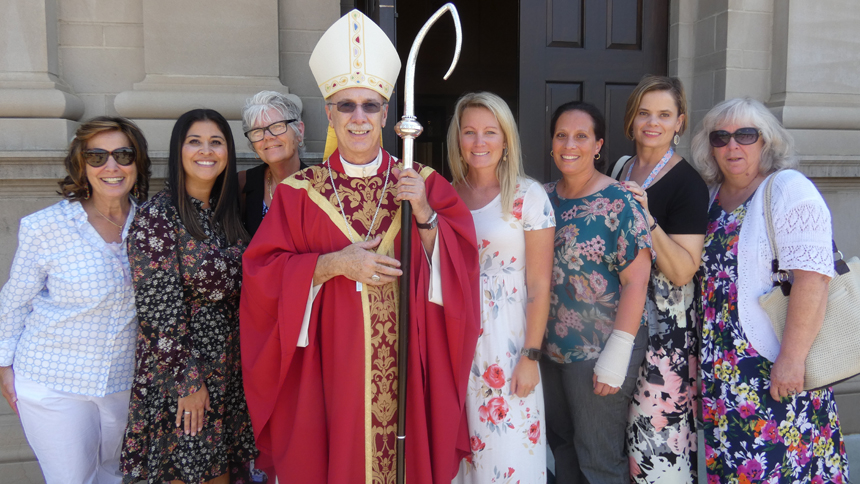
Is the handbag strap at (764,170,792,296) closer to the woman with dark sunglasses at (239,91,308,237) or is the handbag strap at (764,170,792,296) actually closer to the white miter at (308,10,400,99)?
the white miter at (308,10,400,99)

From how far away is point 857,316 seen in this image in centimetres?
234

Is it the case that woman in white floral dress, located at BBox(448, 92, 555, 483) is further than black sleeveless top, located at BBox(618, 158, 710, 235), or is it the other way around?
black sleeveless top, located at BBox(618, 158, 710, 235)

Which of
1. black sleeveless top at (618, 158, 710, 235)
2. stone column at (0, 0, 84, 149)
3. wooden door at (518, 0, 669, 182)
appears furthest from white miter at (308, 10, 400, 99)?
wooden door at (518, 0, 669, 182)

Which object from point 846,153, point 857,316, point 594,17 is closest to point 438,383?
point 857,316

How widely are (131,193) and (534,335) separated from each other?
1797mm

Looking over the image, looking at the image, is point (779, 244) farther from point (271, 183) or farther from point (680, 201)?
point (271, 183)

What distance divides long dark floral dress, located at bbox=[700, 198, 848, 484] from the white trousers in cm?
242

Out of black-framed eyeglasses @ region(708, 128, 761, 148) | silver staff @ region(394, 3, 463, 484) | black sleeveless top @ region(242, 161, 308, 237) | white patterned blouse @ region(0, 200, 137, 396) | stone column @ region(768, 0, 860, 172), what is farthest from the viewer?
stone column @ region(768, 0, 860, 172)

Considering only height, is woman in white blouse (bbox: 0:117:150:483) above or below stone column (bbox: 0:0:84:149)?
below

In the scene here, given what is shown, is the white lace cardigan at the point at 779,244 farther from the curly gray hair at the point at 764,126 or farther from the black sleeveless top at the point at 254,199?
the black sleeveless top at the point at 254,199

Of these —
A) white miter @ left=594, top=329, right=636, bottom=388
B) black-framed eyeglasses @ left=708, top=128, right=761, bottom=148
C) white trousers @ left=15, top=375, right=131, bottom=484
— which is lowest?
white trousers @ left=15, top=375, right=131, bottom=484

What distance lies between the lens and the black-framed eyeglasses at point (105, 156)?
7.53ft

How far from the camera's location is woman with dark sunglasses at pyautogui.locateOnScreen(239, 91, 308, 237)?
2.71 meters

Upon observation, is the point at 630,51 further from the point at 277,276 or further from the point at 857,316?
the point at 277,276
